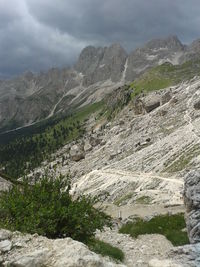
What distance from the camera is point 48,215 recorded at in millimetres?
15789

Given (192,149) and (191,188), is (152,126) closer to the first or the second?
(192,149)

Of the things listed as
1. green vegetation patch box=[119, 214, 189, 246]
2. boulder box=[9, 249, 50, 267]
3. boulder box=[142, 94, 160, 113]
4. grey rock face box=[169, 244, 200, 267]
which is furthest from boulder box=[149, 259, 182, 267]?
boulder box=[142, 94, 160, 113]

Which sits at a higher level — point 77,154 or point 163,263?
point 77,154

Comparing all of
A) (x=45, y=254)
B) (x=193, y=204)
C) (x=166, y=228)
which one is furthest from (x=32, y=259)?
(x=166, y=228)

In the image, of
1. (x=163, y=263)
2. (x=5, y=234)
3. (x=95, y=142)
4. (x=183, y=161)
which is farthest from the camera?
(x=95, y=142)

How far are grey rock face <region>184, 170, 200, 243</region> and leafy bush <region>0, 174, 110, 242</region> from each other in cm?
474

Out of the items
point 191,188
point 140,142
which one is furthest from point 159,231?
point 140,142

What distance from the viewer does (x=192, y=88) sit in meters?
124

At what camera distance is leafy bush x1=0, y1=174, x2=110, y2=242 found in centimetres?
1552

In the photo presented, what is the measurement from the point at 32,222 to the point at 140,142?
8682 centimetres

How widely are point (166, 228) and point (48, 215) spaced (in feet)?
35.0

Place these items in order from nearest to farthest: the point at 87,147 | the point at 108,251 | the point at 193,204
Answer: the point at 108,251, the point at 193,204, the point at 87,147

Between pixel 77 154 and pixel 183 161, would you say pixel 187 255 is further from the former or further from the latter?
pixel 77 154

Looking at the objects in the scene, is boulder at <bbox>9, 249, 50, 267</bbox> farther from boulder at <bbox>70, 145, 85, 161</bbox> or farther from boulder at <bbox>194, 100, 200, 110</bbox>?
boulder at <bbox>70, 145, 85, 161</bbox>
